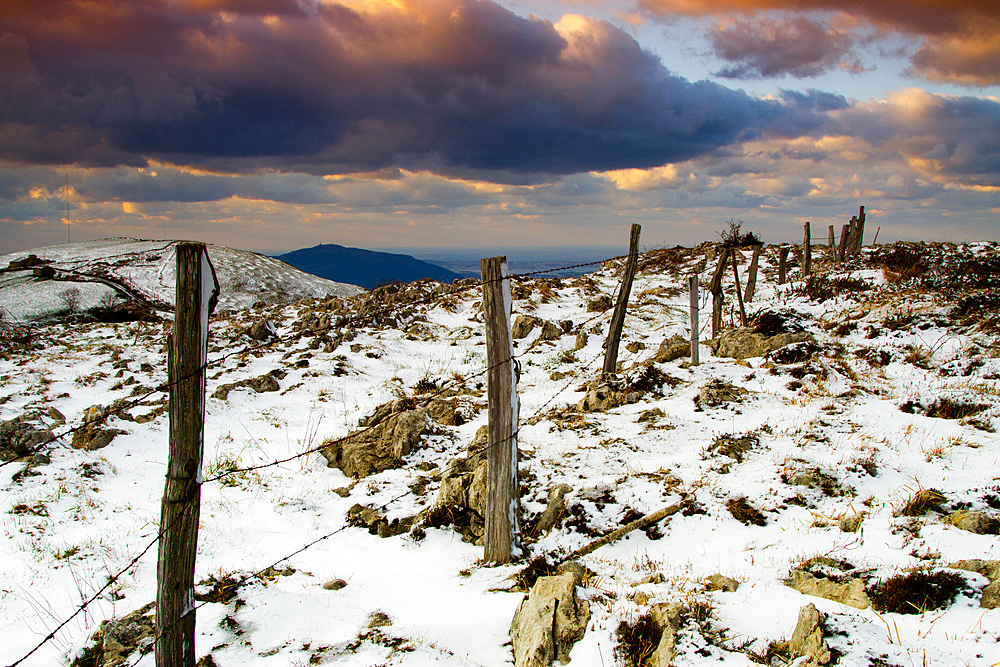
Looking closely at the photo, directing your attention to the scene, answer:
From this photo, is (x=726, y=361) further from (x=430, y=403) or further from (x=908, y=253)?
(x=908, y=253)

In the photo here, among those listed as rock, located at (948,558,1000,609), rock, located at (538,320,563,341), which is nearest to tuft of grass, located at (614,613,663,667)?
rock, located at (948,558,1000,609)

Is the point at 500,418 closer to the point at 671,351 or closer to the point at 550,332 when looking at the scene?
the point at 671,351

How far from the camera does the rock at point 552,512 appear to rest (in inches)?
226

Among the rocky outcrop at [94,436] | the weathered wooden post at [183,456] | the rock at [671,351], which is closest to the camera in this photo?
the weathered wooden post at [183,456]

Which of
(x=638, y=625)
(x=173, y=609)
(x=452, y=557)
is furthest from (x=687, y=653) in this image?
(x=173, y=609)

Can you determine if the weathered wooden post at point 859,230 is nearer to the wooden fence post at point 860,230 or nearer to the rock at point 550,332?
the wooden fence post at point 860,230

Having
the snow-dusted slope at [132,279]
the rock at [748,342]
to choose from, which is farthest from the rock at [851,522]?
the snow-dusted slope at [132,279]

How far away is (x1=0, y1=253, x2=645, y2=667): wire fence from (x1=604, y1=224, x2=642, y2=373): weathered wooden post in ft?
0.96

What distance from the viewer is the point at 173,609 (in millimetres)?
3371

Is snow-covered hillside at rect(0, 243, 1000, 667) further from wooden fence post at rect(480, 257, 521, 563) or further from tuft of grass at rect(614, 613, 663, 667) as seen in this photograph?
wooden fence post at rect(480, 257, 521, 563)

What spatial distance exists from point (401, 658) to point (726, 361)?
1001cm

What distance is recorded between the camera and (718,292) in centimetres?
1336

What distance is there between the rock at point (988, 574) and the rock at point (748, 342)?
8.00 metres

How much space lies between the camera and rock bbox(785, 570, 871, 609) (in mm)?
3871
